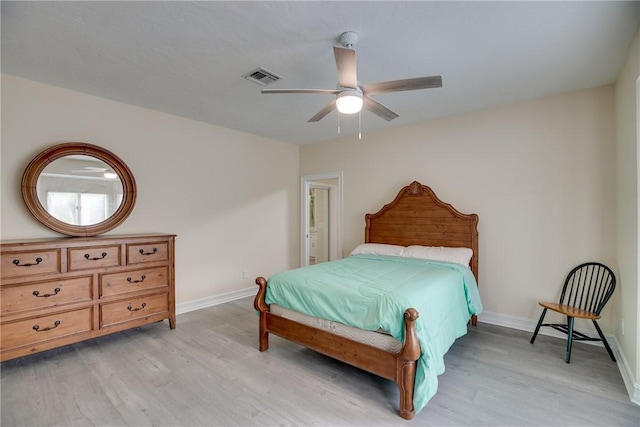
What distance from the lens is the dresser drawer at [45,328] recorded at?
2.45m

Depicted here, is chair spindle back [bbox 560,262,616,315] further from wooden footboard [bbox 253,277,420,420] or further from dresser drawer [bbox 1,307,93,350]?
dresser drawer [bbox 1,307,93,350]

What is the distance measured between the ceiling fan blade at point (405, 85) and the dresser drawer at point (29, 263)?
3.09 metres

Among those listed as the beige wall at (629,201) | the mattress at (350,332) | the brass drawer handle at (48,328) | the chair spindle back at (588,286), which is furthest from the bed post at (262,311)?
the chair spindle back at (588,286)

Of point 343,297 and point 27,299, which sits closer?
point 343,297

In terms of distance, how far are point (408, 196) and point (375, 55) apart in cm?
223

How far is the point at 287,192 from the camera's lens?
561cm

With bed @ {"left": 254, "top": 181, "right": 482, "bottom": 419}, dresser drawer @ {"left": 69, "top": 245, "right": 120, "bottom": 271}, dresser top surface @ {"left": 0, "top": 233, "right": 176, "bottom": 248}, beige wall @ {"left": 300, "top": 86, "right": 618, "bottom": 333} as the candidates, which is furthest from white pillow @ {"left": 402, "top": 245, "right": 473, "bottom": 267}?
dresser drawer @ {"left": 69, "top": 245, "right": 120, "bottom": 271}

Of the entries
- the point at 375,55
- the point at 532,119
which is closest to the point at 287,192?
the point at 375,55

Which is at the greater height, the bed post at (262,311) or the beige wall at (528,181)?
the beige wall at (528,181)

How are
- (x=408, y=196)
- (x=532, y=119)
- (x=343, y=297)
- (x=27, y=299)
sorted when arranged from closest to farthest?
(x=343, y=297), (x=27, y=299), (x=532, y=119), (x=408, y=196)

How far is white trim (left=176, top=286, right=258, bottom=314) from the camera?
4.05 m

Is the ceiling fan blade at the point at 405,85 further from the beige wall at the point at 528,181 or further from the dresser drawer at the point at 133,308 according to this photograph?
the dresser drawer at the point at 133,308

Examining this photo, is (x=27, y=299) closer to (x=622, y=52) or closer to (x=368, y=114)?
(x=368, y=114)

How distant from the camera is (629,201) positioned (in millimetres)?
2330
